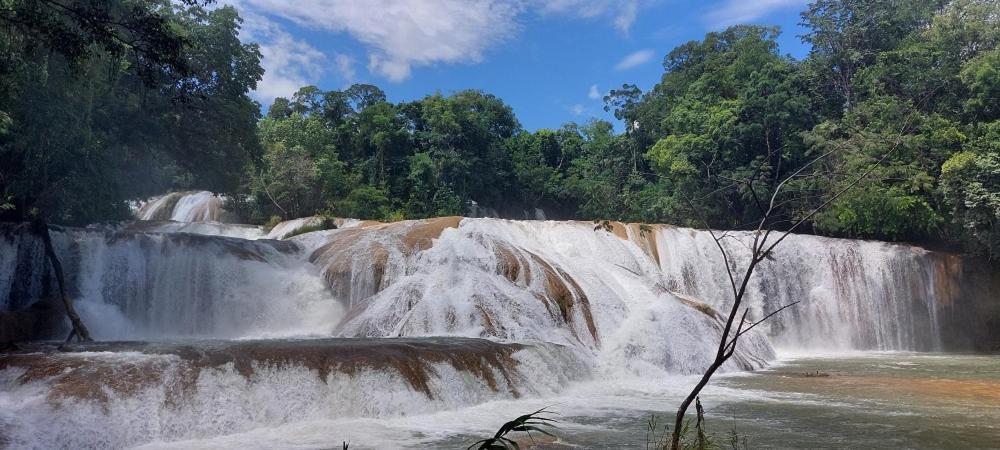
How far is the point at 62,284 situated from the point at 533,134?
37.7 m

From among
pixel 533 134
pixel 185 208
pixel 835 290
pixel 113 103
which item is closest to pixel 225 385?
pixel 113 103

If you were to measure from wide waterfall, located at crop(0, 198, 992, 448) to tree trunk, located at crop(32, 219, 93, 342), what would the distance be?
13.6 inches

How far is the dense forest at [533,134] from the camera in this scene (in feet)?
48.8

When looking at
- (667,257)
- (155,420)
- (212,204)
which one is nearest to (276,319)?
(155,420)

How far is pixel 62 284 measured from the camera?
1321 cm

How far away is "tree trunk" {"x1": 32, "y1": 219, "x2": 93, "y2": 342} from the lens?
12.7m

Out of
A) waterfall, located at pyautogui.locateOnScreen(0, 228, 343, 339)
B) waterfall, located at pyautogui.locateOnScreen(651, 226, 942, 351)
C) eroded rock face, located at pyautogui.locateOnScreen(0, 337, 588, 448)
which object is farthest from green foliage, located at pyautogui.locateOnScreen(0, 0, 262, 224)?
waterfall, located at pyautogui.locateOnScreen(651, 226, 942, 351)

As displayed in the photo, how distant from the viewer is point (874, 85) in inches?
1131

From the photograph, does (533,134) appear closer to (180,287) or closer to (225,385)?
(180,287)

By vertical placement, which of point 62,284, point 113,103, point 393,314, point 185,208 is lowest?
point 393,314

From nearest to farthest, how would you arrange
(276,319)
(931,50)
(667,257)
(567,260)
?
(276,319), (567,260), (667,257), (931,50)

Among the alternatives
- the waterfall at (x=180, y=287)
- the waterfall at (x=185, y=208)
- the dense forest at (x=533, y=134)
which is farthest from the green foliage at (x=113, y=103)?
the waterfall at (x=185, y=208)

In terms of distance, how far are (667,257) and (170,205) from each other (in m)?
24.2

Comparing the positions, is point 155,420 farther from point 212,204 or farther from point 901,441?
point 212,204
